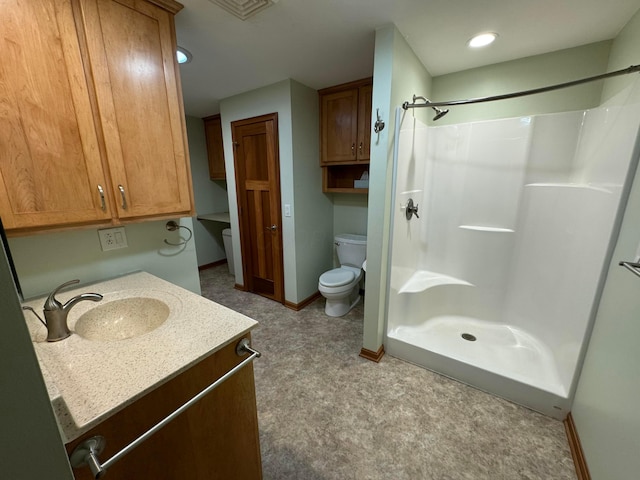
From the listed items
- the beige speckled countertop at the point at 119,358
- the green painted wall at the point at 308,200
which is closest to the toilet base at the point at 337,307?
the green painted wall at the point at 308,200

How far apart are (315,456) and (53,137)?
72.2 inches

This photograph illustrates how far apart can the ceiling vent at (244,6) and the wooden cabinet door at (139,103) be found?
27 cm

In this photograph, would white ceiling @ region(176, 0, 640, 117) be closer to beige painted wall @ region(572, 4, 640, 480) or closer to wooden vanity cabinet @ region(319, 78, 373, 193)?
wooden vanity cabinet @ region(319, 78, 373, 193)

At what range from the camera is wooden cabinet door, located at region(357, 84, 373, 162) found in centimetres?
226

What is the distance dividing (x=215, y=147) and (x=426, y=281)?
3.28m

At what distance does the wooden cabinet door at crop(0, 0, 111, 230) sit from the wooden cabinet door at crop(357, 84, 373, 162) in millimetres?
1900

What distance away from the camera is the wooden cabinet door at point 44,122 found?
86 cm

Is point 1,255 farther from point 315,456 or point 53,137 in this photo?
point 315,456

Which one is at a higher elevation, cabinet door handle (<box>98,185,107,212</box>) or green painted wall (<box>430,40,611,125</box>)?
green painted wall (<box>430,40,611,125</box>)

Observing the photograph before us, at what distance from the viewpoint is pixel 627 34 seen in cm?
143

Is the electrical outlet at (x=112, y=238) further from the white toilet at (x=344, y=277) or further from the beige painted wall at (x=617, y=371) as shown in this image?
the beige painted wall at (x=617, y=371)

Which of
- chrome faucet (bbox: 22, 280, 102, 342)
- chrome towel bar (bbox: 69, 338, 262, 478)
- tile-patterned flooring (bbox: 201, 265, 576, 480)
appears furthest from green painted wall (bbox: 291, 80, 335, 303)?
chrome towel bar (bbox: 69, 338, 262, 478)

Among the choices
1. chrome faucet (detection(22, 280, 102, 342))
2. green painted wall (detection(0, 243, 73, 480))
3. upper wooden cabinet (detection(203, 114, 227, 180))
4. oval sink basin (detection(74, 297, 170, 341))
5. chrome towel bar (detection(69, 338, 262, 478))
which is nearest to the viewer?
green painted wall (detection(0, 243, 73, 480))

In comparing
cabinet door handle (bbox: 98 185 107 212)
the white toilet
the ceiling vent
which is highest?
the ceiling vent
